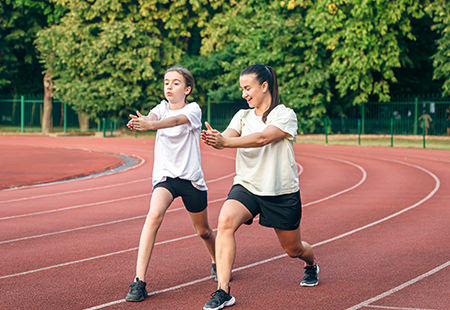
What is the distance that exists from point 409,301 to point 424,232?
3.58 m

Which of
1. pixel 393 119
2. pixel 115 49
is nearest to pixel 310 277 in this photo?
pixel 393 119

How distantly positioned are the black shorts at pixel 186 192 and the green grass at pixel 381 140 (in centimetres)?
2573

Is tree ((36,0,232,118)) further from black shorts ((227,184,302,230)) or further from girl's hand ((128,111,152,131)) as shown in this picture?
black shorts ((227,184,302,230))

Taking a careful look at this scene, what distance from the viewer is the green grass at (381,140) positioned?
31.6 m

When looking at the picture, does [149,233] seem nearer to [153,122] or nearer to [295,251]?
[153,122]

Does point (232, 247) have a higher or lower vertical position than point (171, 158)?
lower

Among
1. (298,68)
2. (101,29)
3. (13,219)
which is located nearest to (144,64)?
(101,29)

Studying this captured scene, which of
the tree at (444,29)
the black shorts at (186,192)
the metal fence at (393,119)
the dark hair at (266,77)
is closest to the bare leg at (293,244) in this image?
the black shorts at (186,192)

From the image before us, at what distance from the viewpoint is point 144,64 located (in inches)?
1460

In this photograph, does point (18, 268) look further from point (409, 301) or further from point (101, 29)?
point (101, 29)

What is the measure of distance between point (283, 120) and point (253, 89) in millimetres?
336

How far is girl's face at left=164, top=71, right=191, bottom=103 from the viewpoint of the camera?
6.06 meters

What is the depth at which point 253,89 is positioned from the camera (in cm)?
543

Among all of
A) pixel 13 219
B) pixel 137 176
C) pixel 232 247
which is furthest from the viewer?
pixel 137 176
